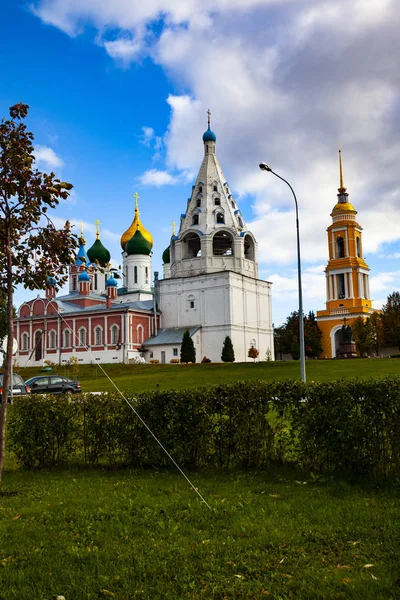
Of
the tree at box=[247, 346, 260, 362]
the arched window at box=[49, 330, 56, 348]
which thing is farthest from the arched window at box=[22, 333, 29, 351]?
the tree at box=[247, 346, 260, 362]

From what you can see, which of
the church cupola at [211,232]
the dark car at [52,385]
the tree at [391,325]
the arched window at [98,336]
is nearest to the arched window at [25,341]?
the arched window at [98,336]

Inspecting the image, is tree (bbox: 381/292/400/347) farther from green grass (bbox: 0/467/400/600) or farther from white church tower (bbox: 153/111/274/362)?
green grass (bbox: 0/467/400/600)

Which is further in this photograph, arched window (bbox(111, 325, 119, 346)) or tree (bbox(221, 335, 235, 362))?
arched window (bbox(111, 325, 119, 346))

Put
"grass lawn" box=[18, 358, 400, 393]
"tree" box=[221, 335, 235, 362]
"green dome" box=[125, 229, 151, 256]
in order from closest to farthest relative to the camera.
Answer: "grass lawn" box=[18, 358, 400, 393]
"tree" box=[221, 335, 235, 362]
"green dome" box=[125, 229, 151, 256]

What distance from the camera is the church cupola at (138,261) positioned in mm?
67250

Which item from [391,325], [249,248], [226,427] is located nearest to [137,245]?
[249,248]

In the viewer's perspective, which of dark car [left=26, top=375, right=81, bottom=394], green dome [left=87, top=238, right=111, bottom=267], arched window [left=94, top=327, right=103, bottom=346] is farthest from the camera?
green dome [left=87, top=238, right=111, bottom=267]

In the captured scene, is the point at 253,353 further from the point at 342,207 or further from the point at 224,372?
the point at 342,207

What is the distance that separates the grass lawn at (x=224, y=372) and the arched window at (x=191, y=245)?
1652 cm

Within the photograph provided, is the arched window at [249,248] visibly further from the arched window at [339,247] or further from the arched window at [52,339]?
the arched window at [52,339]

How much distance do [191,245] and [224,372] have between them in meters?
25.4

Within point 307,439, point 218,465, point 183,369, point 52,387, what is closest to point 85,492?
point 218,465

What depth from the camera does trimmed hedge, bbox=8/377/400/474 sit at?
7.42 m

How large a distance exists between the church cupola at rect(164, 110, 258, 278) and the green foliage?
399 inches
